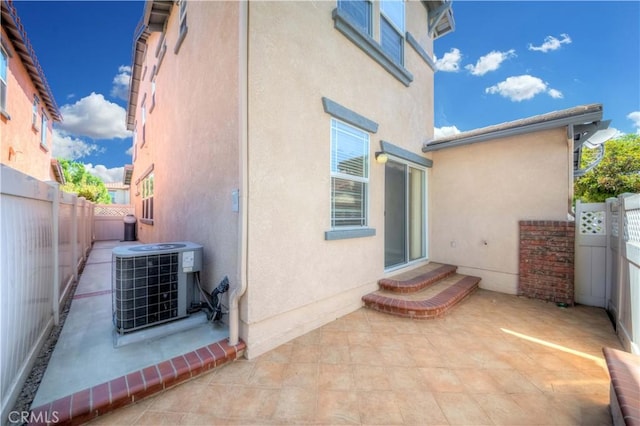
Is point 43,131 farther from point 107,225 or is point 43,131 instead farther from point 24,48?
point 107,225

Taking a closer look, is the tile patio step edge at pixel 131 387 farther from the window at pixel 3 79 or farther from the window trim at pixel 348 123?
the window at pixel 3 79

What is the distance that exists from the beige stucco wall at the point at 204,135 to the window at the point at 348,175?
5.47 feet

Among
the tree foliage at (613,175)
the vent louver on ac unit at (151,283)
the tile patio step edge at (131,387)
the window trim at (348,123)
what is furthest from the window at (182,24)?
the tree foliage at (613,175)

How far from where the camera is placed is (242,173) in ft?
9.91

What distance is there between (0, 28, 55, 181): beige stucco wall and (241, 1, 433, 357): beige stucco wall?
921 centimetres

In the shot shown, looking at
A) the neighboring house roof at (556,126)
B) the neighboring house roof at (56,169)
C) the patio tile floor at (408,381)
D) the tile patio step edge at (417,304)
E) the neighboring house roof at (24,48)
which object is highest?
the neighboring house roof at (24,48)

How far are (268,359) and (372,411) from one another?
135 cm

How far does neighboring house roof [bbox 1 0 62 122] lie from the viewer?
760 cm

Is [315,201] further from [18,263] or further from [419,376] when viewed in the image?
[18,263]

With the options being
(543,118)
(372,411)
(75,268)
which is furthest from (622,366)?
(75,268)

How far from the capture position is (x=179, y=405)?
2.26 meters

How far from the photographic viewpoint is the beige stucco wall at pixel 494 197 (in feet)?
17.3

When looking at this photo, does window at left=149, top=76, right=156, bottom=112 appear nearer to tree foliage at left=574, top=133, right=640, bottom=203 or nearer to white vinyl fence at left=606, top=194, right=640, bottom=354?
white vinyl fence at left=606, top=194, right=640, bottom=354

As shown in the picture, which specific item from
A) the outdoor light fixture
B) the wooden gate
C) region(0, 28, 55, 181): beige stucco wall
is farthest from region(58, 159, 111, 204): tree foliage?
the wooden gate
